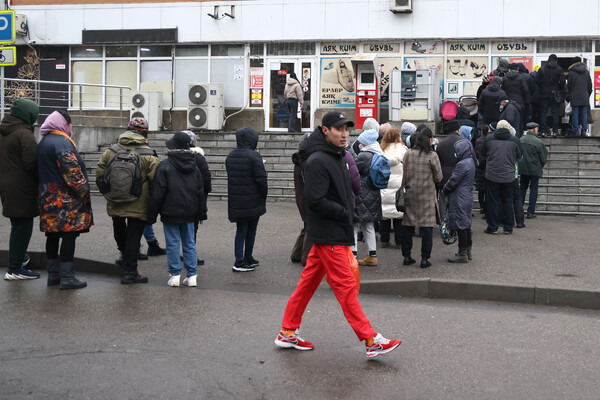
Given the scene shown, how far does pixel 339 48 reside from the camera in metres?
23.2

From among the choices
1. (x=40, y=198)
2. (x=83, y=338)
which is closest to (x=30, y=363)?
(x=83, y=338)

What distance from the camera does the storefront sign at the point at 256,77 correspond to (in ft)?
78.1

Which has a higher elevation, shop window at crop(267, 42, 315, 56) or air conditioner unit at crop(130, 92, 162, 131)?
shop window at crop(267, 42, 315, 56)

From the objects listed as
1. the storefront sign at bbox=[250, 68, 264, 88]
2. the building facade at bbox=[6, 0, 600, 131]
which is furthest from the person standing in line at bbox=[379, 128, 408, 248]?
the storefront sign at bbox=[250, 68, 264, 88]

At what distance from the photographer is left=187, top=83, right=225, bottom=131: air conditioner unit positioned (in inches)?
885

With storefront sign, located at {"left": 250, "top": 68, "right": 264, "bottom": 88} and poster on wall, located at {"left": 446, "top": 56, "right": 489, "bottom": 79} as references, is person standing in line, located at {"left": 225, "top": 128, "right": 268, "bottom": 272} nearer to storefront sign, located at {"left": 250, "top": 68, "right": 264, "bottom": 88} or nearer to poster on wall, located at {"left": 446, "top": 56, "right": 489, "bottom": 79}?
poster on wall, located at {"left": 446, "top": 56, "right": 489, "bottom": 79}

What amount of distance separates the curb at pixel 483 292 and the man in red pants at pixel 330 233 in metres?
2.52

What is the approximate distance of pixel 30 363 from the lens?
5547 mm

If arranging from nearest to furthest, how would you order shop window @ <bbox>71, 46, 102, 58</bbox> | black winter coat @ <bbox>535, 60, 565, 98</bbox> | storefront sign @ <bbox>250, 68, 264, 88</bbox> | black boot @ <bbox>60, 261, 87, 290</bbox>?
1. black boot @ <bbox>60, 261, 87, 290</bbox>
2. black winter coat @ <bbox>535, 60, 565, 98</bbox>
3. storefront sign @ <bbox>250, 68, 264, 88</bbox>
4. shop window @ <bbox>71, 46, 102, 58</bbox>

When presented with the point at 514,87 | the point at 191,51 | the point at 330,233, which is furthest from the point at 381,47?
the point at 330,233

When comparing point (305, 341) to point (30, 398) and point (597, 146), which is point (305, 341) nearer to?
point (30, 398)

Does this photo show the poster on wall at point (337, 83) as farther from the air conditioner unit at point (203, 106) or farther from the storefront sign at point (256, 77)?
the air conditioner unit at point (203, 106)

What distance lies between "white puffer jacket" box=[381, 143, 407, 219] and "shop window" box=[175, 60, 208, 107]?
15.0 meters

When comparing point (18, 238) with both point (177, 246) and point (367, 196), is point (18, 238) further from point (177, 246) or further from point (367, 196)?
point (367, 196)
